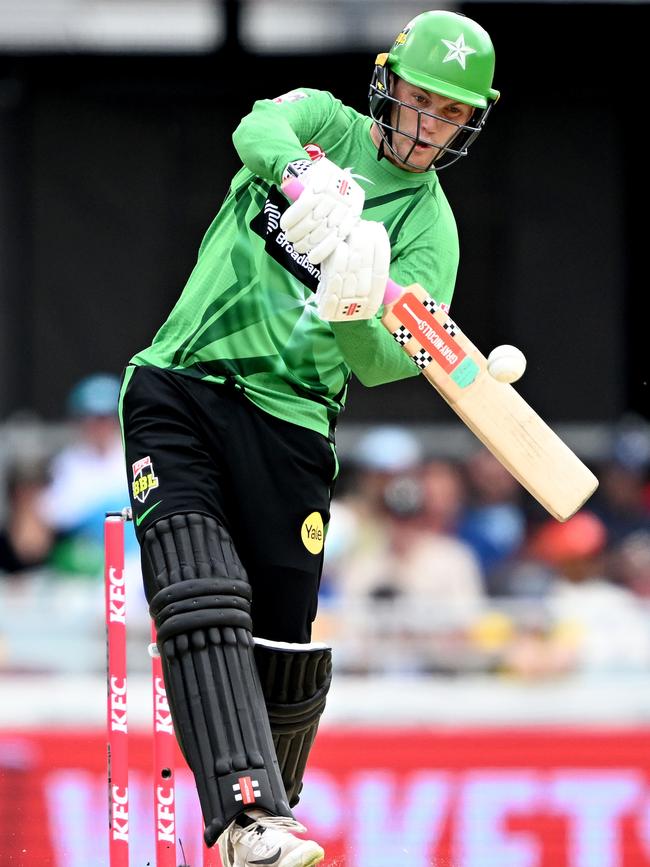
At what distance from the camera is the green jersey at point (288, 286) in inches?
106

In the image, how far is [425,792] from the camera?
13.8 feet

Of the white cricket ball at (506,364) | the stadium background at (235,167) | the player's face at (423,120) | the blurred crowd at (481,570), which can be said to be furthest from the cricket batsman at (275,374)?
the stadium background at (235,167)

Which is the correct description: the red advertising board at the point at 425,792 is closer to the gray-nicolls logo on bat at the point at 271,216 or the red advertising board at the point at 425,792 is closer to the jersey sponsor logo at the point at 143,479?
the jersey sponsor logo at the point at 143,479

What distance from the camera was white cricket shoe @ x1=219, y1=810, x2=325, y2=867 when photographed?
2285mm

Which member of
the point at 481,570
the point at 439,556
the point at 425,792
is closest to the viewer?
the point at 425,792

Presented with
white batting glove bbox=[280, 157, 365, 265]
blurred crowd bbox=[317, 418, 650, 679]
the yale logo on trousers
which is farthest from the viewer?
blurred crowd bbox=[317, 418, 650, 679]

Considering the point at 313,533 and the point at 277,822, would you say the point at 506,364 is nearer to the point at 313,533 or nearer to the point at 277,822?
the point at 313,533

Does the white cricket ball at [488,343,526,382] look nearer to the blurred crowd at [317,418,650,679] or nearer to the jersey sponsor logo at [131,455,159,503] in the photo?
the jersey sponsor logo at [131,455,159,503]

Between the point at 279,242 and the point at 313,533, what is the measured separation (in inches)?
20.1

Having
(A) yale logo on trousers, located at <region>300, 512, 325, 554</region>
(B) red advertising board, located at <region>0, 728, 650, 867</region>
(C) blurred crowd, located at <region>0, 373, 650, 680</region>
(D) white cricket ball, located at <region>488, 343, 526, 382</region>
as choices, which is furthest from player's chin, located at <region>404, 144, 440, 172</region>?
(C) blurred crowd, located at <region>0, 373, 650, 680</region>

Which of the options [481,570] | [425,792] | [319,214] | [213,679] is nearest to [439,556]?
[481,570]

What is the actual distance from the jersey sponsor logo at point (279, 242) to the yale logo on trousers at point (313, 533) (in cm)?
40

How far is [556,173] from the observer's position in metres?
7.52


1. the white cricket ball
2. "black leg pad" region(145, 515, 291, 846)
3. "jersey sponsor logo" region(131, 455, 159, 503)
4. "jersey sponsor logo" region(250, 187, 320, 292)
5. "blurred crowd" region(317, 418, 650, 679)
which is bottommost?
"blurred crowd" region(317, 418, 650, 679)
